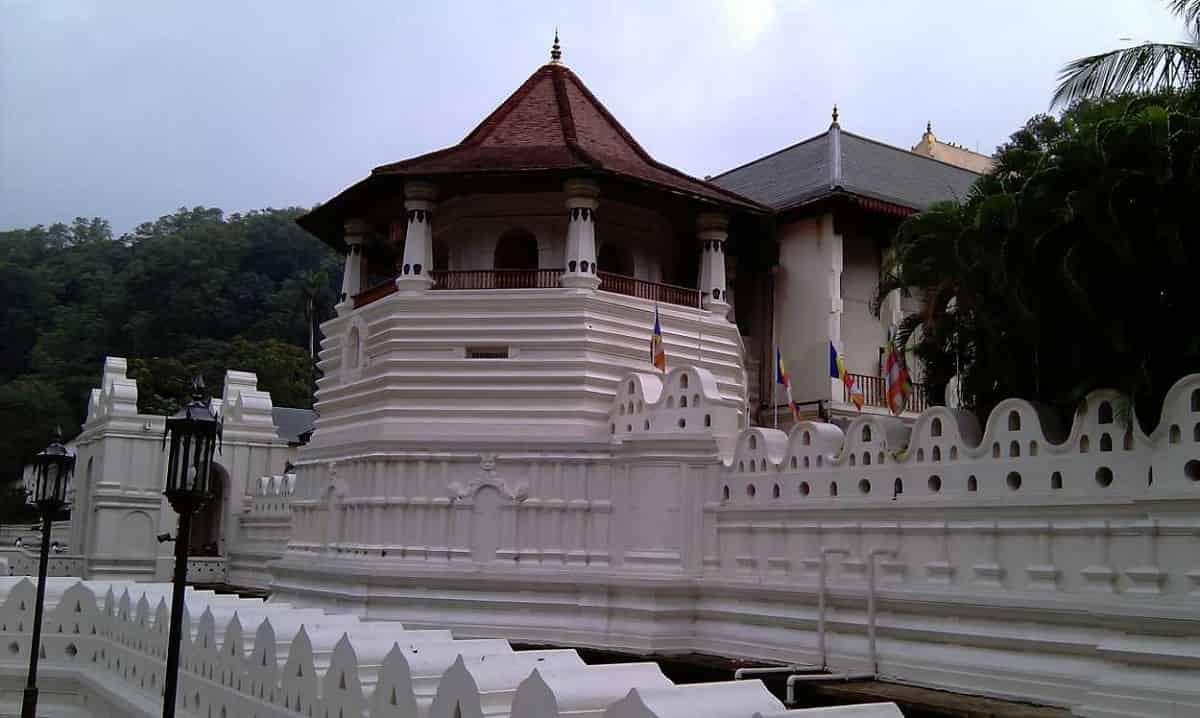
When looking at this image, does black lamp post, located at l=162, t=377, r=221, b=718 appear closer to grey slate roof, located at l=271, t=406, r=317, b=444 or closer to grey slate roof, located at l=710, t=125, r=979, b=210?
grey slate roof, located at l=710, t=125, r=979, b=210

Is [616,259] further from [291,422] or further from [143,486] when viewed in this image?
[291,422]

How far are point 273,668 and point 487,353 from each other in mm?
10453

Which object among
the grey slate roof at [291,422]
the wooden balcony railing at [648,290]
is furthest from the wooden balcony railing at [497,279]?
the grey slate roof at [291,422]

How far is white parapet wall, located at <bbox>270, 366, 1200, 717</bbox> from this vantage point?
9438mm

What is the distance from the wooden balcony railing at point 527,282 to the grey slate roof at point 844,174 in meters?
3.78

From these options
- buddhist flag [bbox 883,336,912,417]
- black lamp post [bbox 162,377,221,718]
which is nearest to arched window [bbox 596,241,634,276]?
buddhist flag [bbox 883,336,912,417]

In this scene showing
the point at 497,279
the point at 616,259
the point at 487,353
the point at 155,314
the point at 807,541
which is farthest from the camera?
the point at 155,314

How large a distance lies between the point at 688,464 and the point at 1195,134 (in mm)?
8060

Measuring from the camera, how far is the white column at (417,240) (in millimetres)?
18984

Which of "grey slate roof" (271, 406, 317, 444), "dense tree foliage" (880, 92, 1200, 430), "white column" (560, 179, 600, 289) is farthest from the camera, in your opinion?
"grey slate roof" (271, 406, 317, 444)

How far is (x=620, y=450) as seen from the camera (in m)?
16.4

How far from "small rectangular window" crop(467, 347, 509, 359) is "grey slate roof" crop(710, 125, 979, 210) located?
21.9 ft

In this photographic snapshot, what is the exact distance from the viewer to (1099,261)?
9.68 m

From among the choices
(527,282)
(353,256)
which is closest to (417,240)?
(527,282)
